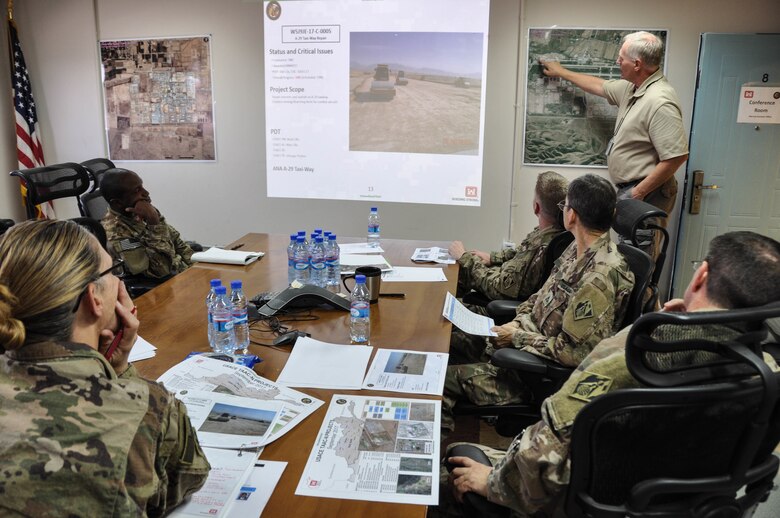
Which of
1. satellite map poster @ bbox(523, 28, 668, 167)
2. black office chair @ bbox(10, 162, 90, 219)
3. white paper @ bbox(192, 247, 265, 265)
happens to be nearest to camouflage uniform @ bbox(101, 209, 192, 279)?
white paper @ bbox(192, 247, 265, 265)

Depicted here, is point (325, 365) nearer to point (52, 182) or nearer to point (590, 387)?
point (590, 387)

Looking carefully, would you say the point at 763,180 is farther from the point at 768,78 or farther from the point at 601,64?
the point at 601,64

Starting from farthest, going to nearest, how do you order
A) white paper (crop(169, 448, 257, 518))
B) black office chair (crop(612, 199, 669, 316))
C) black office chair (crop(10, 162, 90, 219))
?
black office chair (crop(10, 162, 90, 219)), black office chair (crop(612, 199, 669, 316)), white paper (crop(169, 448, 257, 518))

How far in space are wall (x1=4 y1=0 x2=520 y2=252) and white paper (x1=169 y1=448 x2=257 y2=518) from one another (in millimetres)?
3481

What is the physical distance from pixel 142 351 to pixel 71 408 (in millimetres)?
952

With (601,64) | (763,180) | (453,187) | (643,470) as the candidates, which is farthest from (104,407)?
(763,180)

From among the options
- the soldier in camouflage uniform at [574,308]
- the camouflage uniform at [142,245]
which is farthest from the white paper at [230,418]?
the camouflage uniform at [142,245]

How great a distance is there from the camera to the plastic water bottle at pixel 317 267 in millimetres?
2467

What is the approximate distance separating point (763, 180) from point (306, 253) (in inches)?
131

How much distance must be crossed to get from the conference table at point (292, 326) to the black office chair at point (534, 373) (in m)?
0.25

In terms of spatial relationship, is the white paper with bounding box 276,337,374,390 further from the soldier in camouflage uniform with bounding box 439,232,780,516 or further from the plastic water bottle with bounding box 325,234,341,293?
the plastic water bottle with bounding box 325,234,341,293

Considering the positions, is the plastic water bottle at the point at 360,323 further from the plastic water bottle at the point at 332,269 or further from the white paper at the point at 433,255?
the white paper at the point at 433,255

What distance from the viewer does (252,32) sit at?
4.50 metres

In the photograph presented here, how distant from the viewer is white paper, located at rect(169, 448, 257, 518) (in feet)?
3.51
